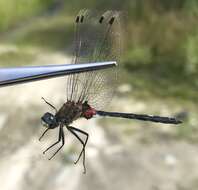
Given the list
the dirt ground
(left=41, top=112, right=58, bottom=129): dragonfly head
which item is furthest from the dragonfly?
the dirt ground

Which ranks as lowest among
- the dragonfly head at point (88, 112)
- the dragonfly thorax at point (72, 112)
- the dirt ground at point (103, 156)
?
the dirt ground at point (103, 156)

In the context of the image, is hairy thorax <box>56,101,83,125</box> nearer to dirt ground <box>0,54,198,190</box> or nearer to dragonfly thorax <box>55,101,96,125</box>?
dragonfly thorax <box>55,101,96,125</box>

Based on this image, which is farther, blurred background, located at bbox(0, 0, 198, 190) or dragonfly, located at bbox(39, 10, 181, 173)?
blurred background, located at bbox(0, 0, 198, 190)

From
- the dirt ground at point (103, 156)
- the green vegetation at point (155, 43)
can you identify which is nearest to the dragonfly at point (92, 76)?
the dirt ground at point (103, 156)

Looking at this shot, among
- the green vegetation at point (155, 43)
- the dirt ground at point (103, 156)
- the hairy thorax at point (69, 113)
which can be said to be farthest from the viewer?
the green vegetation at point (155, 43)

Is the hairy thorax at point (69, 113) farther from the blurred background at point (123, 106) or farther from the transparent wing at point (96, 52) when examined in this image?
the blurred background at point (123, 106)

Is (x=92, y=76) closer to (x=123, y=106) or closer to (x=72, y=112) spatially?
(x=72, y=112)

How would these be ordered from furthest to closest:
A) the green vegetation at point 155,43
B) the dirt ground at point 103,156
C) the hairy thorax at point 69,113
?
the green vegetation at point 155,43, the dirt ground at point 103,156, the hairy thorax at point 69,113
